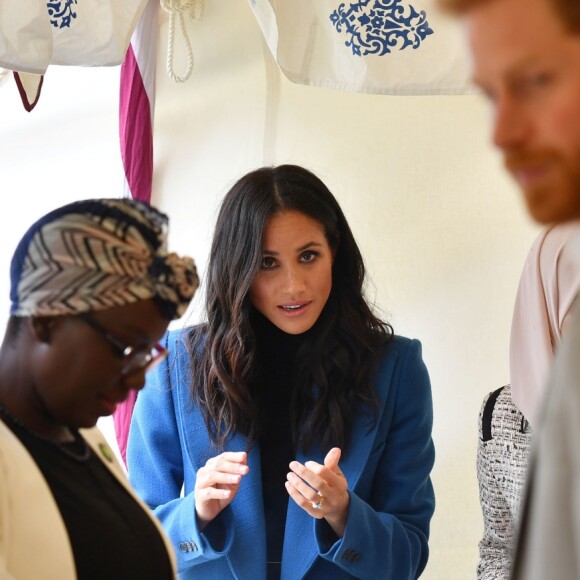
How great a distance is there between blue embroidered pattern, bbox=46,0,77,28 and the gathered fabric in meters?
1.07

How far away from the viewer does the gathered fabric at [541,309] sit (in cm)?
177

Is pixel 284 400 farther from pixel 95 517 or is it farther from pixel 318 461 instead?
pixel 95 517

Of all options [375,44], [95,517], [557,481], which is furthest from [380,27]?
[557,481]

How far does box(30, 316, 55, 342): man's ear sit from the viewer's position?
42.2 inches

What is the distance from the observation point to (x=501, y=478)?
1974 millimetres

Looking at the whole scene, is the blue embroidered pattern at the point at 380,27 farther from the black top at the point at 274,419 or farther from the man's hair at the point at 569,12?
the man's hair at the point at 569,12

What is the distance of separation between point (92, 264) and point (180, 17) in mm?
1661

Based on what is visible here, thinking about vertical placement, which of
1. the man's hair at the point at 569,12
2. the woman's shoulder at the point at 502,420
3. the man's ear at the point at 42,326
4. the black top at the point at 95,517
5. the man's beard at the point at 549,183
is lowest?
the black top at the point at 95,517

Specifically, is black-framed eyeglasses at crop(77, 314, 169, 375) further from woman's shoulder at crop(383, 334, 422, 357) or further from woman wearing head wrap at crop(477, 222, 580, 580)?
woman's shoulder at crop(383, 334, 422, 357)

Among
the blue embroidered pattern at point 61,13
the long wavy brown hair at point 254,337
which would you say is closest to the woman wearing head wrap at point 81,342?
the long wavy brown hair at point 254,337

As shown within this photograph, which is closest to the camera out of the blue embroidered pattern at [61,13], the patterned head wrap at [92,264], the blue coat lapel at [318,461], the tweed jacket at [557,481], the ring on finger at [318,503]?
the tweed jacket at [557,481]

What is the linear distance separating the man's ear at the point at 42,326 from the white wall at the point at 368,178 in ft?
4.80

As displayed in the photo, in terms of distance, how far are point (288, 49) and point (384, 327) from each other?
2.18 feet

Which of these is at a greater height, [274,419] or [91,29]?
[91,29]
